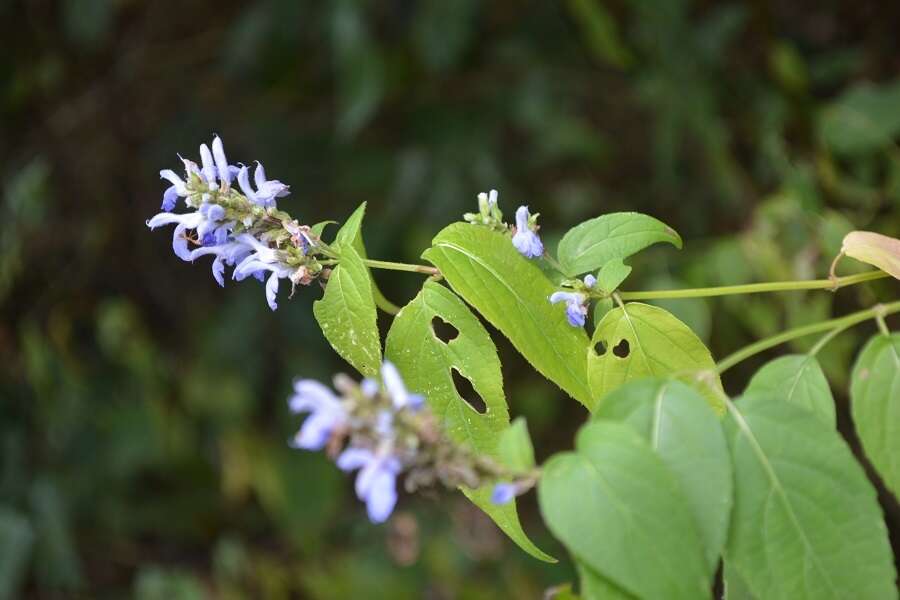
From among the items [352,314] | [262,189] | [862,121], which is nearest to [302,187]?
[862,121]

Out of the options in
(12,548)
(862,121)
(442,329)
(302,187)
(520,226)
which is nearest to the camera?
(520,226)

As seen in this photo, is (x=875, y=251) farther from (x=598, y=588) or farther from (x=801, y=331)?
(x=598, y=588)

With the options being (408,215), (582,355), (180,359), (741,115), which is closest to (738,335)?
(741,115)

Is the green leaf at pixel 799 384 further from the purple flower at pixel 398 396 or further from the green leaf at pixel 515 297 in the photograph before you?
the purple flower at pixel 398 396

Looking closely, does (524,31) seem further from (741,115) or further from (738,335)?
(738,335)

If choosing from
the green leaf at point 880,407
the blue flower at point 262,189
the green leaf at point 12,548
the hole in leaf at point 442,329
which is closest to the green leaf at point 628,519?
the green leaf at point 880,407

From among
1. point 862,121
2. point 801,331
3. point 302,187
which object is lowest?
point 801,331
